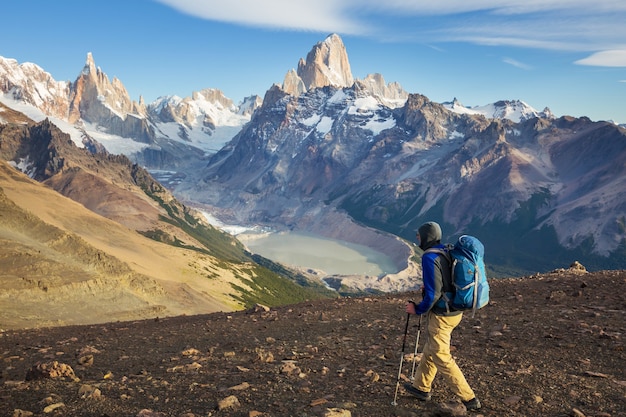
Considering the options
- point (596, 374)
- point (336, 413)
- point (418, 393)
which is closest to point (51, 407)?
point (336, 413)

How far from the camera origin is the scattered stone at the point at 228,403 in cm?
1101

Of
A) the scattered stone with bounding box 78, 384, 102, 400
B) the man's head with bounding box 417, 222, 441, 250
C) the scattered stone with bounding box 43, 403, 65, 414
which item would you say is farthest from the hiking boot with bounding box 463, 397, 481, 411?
the scattered stone with bounding box 43, 403, 65, 414

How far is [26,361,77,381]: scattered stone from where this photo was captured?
44.1 ft

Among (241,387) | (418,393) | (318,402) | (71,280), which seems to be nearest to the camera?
(318,402)

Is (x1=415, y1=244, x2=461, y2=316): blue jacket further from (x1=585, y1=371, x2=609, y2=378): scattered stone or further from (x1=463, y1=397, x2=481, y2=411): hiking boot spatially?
(x1=585, y1=371, x2=609, y2=378): scattered stone

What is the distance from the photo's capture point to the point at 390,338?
62.3 ft

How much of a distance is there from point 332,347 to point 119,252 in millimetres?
83337

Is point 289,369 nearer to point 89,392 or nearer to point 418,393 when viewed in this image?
point 418,393

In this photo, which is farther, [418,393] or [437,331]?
[418,393]

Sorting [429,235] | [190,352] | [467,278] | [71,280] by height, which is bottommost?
[71,280]

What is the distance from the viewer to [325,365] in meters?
14.9

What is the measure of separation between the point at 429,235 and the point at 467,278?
4.81 ft

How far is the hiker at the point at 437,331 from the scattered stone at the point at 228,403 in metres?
4.32

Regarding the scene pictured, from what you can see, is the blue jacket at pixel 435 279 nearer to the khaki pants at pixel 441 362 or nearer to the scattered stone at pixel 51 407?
the khaki pants at pixel 441 362
